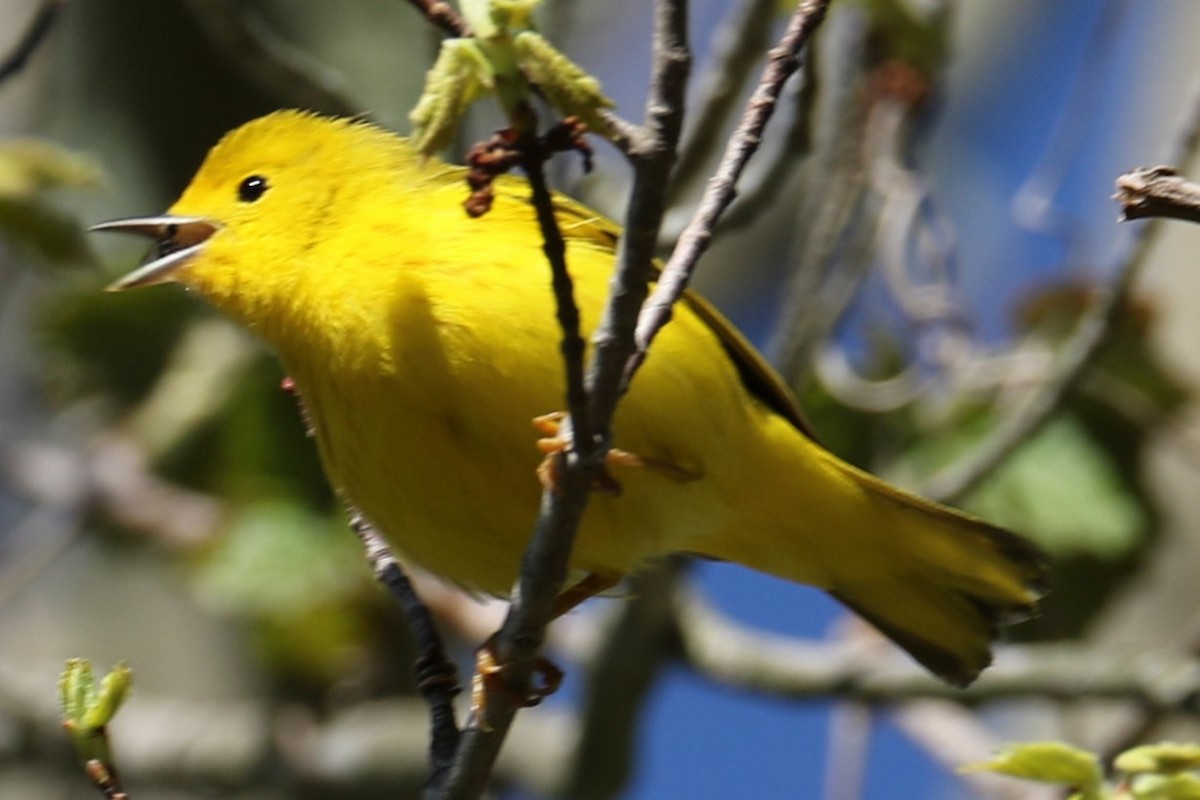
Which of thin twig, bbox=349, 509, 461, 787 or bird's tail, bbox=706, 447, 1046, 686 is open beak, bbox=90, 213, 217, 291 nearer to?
thin twig, bbox=349, 509, 461, 787

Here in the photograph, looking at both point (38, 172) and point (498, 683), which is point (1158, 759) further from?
point (38, 172)

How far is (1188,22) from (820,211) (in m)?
3.00

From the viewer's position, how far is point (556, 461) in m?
2.34

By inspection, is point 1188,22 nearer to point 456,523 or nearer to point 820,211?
point 820,211

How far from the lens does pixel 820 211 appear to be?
14.4ft

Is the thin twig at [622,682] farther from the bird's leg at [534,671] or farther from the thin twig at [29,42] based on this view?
the thin twig at [29,42]

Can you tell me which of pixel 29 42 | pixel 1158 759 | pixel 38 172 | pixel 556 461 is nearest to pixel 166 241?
pixel 38 172

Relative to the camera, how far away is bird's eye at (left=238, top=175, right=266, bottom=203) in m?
3.30

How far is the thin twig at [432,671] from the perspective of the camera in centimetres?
268

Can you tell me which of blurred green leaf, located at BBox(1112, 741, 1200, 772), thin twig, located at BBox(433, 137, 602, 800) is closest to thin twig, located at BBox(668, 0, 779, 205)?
thin twig, located at BBox(433, 137, 602, 800)

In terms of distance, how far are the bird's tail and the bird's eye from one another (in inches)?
43.5

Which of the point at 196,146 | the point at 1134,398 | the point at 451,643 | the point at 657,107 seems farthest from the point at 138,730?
the point at 657,107

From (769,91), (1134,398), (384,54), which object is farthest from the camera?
(384,54)

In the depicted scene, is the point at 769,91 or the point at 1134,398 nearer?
the point at 769,91
